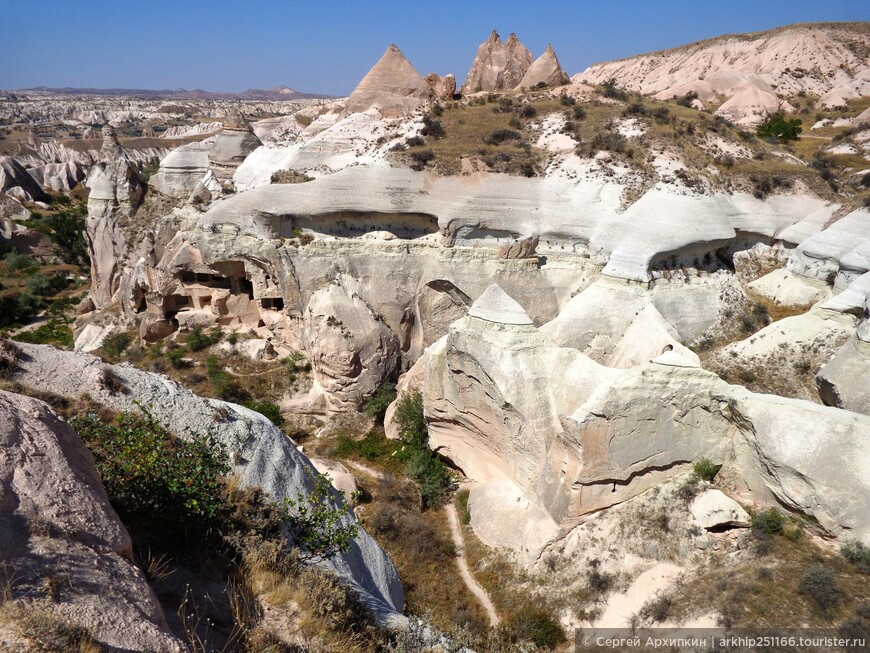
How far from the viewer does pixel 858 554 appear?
8484 millimetres

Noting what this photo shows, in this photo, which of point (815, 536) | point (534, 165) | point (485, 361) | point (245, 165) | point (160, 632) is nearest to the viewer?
point (160, 632)

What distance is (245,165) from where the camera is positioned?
2273cm

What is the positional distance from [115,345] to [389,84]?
20371 millimetres

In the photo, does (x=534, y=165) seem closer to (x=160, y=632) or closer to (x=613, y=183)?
(x=613, y=183)

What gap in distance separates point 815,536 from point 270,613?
9778 mm

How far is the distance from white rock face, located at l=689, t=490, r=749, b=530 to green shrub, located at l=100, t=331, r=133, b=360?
66.5ft

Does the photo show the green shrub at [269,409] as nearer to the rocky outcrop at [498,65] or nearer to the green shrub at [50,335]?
the green shrub at [50,335]

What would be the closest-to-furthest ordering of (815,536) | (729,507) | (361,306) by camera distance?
(815,536) → (729,507) → (361,306)

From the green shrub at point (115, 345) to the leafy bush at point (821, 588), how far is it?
21905mm

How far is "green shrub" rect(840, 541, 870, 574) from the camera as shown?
835 cm

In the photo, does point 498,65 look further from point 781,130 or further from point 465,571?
point 465,571

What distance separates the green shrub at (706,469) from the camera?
10461mm

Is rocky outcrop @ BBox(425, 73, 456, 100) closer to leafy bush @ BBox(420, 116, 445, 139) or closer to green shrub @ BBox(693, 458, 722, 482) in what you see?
leafy bush @ BBox(420, 116, 445, 139)

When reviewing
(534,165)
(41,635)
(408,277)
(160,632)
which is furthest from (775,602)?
(534,165)
